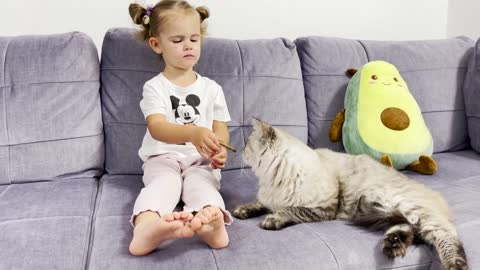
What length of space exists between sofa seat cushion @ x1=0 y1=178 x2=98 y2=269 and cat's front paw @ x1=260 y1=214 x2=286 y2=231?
50cm

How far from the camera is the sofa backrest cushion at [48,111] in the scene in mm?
1666

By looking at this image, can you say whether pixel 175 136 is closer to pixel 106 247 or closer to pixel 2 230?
pixel 106 247

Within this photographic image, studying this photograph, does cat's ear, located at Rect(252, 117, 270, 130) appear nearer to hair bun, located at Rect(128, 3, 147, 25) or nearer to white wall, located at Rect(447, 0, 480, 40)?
hair bun, located at Rect(128, 3, 147, 25)

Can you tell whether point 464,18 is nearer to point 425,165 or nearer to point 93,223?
point 425,165

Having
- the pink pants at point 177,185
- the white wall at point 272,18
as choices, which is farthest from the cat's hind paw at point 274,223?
the white wall at point 272,18

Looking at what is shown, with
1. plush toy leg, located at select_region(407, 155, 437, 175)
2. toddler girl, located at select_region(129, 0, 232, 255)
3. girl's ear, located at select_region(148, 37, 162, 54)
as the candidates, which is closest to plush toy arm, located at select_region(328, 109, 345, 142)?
plush toy leg, located at select_region(407, 155, 437, 175)

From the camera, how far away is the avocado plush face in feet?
6.00

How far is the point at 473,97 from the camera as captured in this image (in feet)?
6.96

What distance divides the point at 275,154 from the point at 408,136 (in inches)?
28.1

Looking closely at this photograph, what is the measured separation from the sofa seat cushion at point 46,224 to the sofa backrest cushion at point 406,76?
1.03 metres

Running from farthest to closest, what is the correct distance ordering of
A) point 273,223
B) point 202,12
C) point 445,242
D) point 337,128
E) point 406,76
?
point 406,76
point 337,128
point 202,12
point 273,223
point 445,242

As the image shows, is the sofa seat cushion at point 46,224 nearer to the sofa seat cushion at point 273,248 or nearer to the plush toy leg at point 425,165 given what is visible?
the sofa seat cushion at point 273,248

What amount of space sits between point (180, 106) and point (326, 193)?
2.02 feet

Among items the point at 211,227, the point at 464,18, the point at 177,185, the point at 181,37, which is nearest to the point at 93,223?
the point at 177,185
